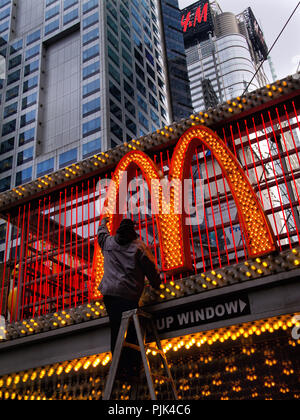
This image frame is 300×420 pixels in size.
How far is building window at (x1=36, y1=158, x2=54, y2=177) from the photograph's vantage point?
62.1m

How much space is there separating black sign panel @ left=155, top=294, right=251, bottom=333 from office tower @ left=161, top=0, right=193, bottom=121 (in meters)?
77.9

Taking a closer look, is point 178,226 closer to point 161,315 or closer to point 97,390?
point 161,315

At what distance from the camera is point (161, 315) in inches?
343

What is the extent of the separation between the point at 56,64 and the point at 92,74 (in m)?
10.0

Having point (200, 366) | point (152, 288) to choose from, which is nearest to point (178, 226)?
point (152, 288)

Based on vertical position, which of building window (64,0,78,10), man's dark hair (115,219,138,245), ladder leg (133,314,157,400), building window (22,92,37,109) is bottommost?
ladder leg (133,314,157,400)

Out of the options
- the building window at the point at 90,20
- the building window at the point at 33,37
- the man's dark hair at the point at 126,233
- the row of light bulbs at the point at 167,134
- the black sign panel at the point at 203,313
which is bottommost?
the black sign panel at the point at 203,313

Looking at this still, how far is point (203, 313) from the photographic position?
8344 millimetres

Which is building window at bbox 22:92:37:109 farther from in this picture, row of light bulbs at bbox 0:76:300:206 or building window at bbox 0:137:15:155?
row of light bulbs at bbox 0:76:300:206

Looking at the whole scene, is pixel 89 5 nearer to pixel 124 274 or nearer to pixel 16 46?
pixel 16 46

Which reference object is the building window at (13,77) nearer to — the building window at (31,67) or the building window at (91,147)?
the building window at (31,67)

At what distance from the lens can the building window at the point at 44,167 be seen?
62106 mm

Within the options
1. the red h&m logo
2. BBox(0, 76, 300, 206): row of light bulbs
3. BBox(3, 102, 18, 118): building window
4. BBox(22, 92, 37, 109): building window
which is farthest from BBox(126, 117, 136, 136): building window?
the red h&m logo

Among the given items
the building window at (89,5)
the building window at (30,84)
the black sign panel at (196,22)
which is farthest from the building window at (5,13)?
the black sign panel at (196,22)
